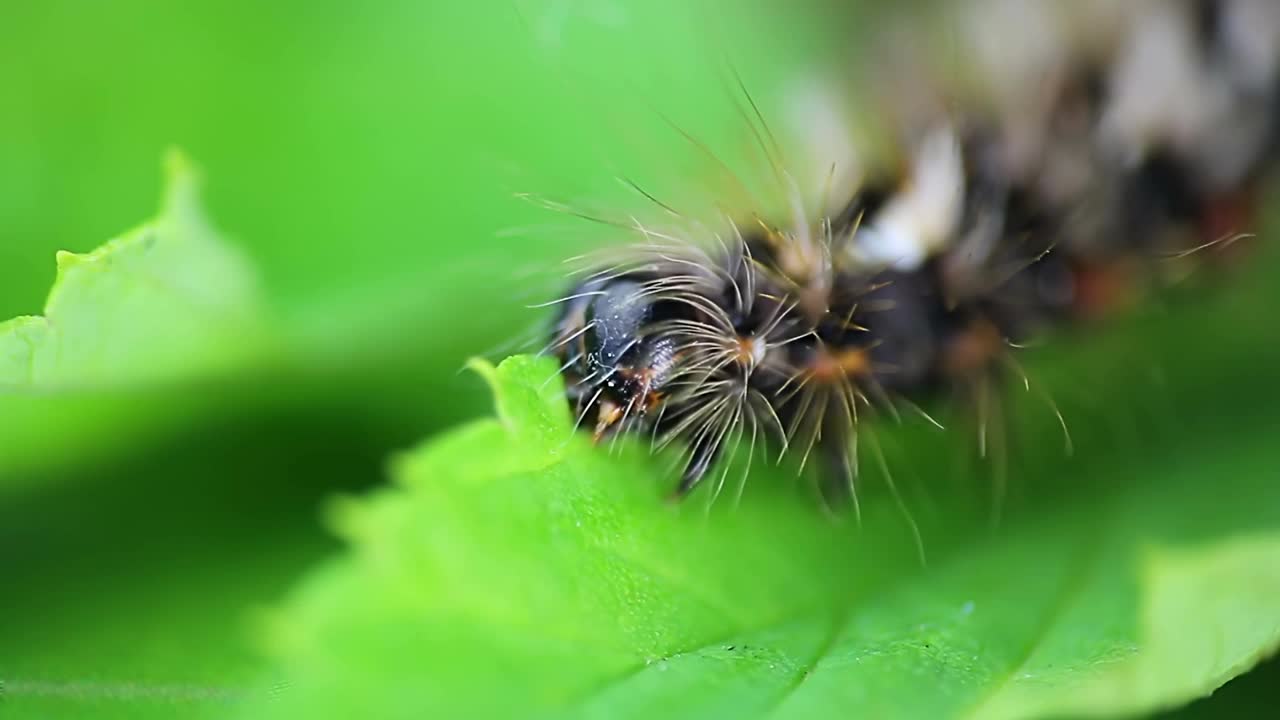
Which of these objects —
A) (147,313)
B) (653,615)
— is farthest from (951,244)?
(147,313)

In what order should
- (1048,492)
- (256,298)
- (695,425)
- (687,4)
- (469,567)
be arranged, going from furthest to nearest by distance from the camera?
(687,4)
(1048,492)
(256,298)
(695,425)
(469,567)

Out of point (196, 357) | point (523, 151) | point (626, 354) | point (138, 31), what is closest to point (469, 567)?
point (626, 354)

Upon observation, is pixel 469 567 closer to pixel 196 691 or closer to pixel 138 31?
pixel 196 691

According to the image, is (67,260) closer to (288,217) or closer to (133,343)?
(133,343)

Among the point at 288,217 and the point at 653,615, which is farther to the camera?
the point at 288,217

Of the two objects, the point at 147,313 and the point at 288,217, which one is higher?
the point at 288,217

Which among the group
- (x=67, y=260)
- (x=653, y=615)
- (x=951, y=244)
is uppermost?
(x=951, y=244)

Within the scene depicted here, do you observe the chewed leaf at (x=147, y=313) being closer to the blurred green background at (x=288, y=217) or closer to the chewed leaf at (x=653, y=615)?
the blurred green background at (x=288, y=217)
